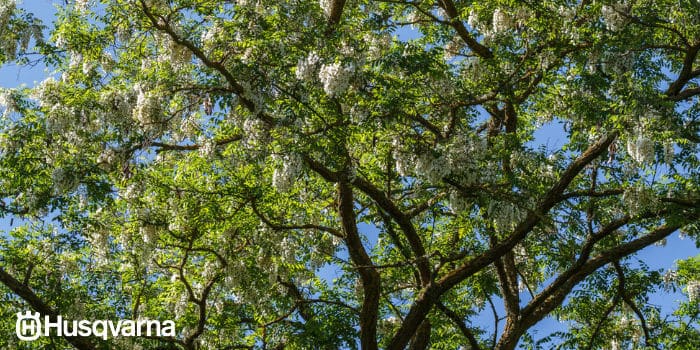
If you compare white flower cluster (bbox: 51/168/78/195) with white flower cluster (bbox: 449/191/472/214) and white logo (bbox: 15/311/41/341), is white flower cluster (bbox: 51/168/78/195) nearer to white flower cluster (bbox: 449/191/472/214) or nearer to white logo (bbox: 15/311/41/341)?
white logo (bbox: 15/311/41/341)

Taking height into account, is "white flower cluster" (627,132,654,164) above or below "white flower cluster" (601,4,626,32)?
below

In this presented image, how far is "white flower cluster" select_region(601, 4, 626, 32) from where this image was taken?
31.0 feet

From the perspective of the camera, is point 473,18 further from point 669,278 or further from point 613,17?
point 669,278

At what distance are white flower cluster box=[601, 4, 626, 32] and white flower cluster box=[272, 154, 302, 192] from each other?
13.7ft

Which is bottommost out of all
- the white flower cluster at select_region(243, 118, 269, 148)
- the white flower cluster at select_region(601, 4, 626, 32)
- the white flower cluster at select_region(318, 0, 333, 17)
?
the white flower cluster at select_region(243, 118, 269, 148)

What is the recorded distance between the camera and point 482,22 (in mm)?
11281

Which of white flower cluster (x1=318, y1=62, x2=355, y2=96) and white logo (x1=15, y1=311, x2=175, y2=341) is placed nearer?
white flower cluster (x1=318, y1=62, x2=355, y2=96)

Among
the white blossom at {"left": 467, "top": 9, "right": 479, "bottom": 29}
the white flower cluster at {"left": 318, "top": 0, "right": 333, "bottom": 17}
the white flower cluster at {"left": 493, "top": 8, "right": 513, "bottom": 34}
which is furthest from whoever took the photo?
the white blossom at {"left": 467, "top": 9, "right": 479, "bottom": 29}

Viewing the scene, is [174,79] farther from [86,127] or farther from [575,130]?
[575,130]

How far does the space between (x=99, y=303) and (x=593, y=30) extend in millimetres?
7811

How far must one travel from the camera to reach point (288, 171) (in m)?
8.74

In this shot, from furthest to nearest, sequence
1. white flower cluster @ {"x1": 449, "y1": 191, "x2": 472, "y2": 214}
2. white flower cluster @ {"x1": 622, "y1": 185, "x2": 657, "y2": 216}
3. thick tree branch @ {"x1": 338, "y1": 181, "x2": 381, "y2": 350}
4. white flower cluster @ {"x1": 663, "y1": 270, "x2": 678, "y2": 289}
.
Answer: white flower cluster @ {"x1": 663, "y1": 270, "x2": 678, "y2": 289} → thick tree branch @ {"x1": 338, "y1": 181, "x2": 381, "y2": 350} → white flower cluster @ {"x1": 449, "y1": 191, "x2": 472, "y2": 214} → white flower cluster @ {"x1": 622, "y1": 185, "x2": 657, "y2": 216}

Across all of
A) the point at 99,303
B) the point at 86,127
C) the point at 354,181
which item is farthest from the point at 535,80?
the point at 99,303

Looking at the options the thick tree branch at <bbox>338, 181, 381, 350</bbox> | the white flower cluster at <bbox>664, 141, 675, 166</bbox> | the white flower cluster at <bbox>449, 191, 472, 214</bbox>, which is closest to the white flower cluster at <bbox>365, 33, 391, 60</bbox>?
the thick tree branch at <bbox>338, 181, 381, 350</bbox>
